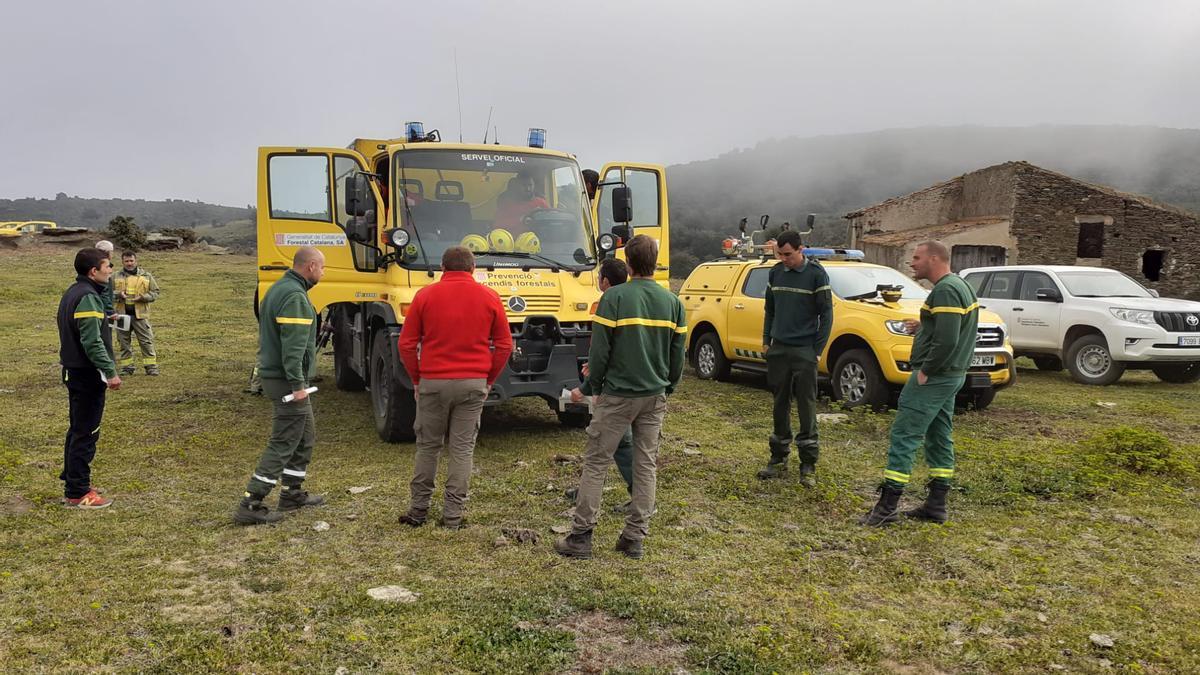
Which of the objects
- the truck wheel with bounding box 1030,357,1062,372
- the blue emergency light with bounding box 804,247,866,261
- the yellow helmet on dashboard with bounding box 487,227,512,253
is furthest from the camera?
the truck wheel with bounding box 1030,357,1062,372

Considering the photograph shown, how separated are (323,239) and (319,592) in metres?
4.82

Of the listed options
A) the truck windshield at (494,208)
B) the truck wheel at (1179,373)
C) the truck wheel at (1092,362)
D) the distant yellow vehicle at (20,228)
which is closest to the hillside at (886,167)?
the distant yellow vehicle at (20,228)

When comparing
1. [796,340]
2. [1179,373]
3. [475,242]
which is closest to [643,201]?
[475,242]

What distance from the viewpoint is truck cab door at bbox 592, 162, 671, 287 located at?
815cm

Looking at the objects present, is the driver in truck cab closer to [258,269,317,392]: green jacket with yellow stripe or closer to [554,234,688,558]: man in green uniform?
[258,269,317,392]: green jacket with yellow stripe

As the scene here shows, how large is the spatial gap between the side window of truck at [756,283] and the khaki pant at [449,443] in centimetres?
634

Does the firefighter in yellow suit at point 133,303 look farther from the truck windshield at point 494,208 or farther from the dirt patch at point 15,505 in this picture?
the dirt patch at point 15,505

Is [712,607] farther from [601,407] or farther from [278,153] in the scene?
[278,153]

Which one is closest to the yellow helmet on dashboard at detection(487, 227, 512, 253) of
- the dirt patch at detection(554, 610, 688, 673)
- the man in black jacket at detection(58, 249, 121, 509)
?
the man in black jacket at detection(58, 249, 121, 509)

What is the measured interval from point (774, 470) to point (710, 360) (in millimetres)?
5441

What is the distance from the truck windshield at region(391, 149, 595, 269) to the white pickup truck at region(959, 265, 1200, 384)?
8061 mm

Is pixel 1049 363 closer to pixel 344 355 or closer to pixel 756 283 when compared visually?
pixel 756 283

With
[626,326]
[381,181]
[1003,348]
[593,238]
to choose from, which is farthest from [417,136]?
[1003,348]

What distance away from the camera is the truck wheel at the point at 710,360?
11586 millimetres
